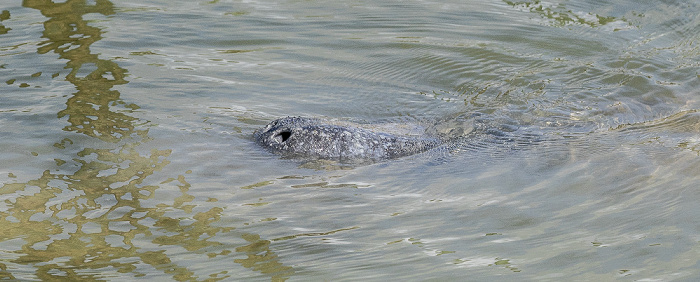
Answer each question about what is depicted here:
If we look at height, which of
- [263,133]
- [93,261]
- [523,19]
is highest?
[523,19]

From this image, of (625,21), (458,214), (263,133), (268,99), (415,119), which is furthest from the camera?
(625,21)

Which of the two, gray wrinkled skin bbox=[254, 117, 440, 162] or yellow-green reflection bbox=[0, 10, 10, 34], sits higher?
yellow-green reflection bbox=[0, 10, 10, 34]

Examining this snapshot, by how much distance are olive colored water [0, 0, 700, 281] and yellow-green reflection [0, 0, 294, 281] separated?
2cm

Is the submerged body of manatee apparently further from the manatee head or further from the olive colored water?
the olive colored water

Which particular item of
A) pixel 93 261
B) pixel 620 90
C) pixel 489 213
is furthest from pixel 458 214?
pixel 620 90

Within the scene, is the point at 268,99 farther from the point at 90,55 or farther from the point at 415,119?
the point at 90,55

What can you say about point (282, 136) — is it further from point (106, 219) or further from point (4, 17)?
point (4, 17)

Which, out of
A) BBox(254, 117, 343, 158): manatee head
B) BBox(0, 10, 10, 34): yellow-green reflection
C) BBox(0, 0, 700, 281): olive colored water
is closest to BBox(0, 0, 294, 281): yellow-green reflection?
BBox(0, 0, 700, 281): olive colored water

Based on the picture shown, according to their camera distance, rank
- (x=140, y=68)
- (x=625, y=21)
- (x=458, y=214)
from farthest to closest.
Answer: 1. (x=625, y=21)
2. (x=140, y=68)
3. (x=458, y=214)

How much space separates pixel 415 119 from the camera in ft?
21.2

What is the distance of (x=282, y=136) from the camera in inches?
217

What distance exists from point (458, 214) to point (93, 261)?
2207 mm

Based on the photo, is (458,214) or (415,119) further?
(415,119)

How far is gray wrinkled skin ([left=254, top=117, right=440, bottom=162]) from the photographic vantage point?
5.34 meters
